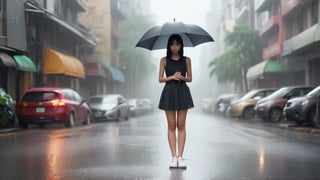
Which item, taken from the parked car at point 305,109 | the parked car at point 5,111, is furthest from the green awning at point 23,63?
the parked car at point 305,109

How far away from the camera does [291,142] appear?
1330 centimetres

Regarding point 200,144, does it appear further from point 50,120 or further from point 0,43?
point 0,43

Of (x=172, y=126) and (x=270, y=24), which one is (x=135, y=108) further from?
(x=172, y=126)

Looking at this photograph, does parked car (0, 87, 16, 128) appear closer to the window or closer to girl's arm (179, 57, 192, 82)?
girl's arm (179, 57, 192, 82)

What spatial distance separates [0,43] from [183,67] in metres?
17.0

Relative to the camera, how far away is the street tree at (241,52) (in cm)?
5056

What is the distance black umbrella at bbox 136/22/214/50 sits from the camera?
29.5 feet

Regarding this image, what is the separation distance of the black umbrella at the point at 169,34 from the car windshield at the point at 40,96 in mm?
12385

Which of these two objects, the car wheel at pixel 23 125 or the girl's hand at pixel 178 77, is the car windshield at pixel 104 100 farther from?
the girl's hand at pixel 178 77

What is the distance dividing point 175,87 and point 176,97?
0.51 feet

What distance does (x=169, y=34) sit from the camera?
888 cm

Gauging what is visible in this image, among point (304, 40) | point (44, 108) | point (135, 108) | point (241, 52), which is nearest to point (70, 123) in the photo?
point (44, 108)

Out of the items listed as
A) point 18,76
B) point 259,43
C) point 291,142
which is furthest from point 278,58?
point 291,142

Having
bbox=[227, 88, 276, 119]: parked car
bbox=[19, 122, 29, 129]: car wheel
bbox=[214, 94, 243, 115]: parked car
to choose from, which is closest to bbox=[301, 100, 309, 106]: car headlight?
bbox=[19, 122, 29, 129]: car wheel
